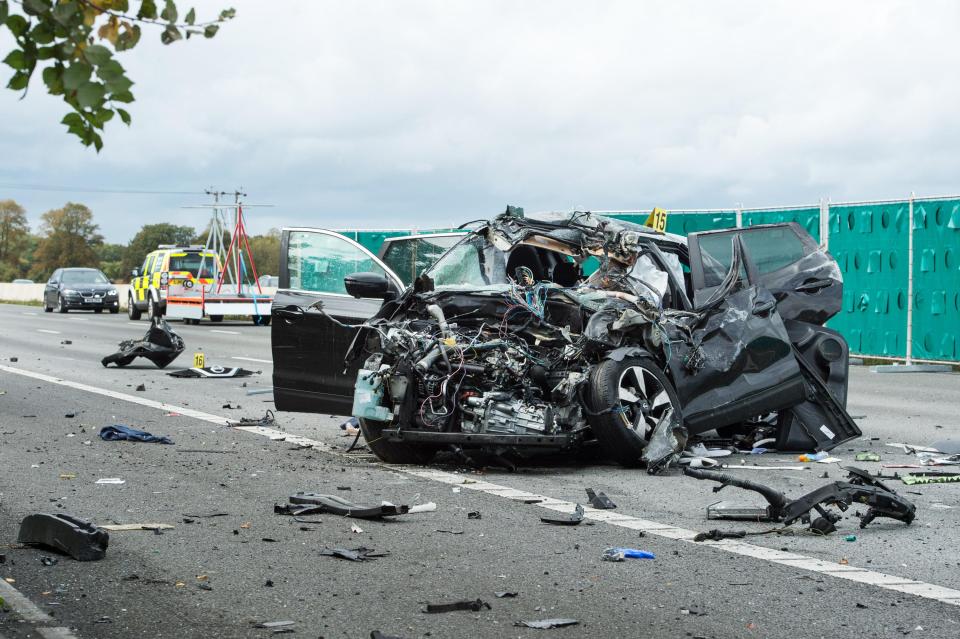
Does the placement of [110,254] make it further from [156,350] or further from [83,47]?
[83,47]

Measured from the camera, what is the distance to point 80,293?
44719 mm

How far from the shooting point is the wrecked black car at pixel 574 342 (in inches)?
328

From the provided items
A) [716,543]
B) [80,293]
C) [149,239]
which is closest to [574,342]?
[716,543]

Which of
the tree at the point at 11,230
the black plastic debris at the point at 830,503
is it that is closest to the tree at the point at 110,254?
the tree at the point at 11,230

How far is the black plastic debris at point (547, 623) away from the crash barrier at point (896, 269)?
50.0ft

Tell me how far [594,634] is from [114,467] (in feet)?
16.8

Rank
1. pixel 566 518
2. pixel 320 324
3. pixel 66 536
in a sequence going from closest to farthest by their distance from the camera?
1. pixel 66 536
2. pixel 566 518
3. pixel 320 324

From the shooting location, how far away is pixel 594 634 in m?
4.60

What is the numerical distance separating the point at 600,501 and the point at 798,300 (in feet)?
10.9

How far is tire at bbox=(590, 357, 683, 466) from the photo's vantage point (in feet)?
26.9

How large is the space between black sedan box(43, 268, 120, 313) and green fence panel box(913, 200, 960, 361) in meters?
32.6

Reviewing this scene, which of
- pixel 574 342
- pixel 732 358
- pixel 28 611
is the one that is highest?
pixel 574 342

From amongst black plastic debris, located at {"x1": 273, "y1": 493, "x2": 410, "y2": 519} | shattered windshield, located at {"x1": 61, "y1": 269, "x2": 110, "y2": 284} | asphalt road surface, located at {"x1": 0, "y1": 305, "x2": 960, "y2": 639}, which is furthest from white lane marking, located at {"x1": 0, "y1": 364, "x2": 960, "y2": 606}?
shattered windshield, located at {"x1": 61, "y1": 269, "x2": 110, "y2": 284}

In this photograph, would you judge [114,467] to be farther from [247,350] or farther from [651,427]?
[247,350]
